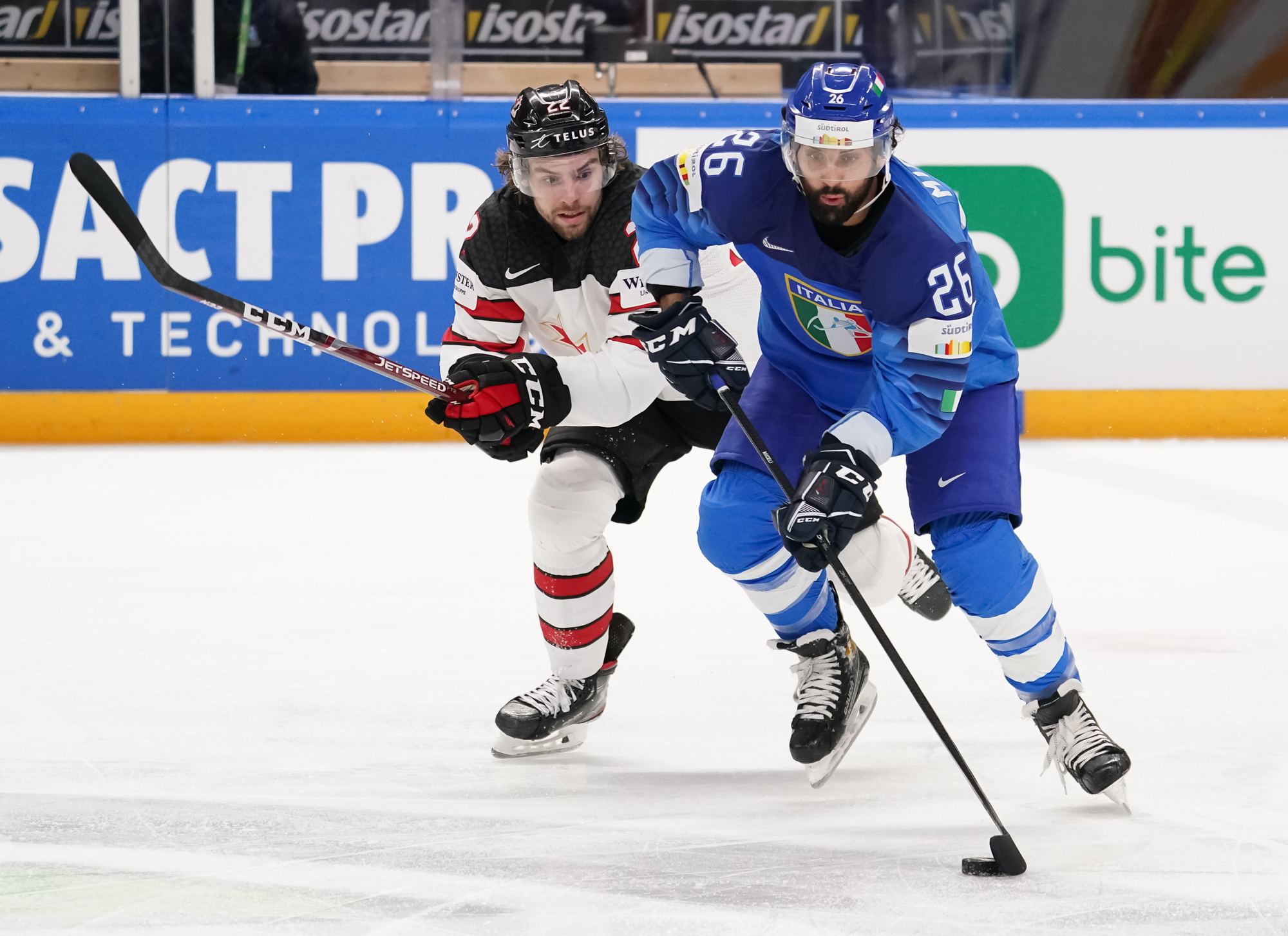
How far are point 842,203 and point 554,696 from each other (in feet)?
3.04

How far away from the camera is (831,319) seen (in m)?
2.37

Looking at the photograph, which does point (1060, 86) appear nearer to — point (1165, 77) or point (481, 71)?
point (1165, 77)

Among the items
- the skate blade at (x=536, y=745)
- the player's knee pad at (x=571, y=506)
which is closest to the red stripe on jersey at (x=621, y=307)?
the player's knee pad at (x=571, y=506)

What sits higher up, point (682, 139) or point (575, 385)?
point (575, 385)

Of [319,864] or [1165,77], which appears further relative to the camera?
[1165,77]

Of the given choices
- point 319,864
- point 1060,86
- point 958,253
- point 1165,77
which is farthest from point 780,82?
point 319,864

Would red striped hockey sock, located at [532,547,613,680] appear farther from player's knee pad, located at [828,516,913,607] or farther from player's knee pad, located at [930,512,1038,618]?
player's knee pad, located at [930,512,1038,618]

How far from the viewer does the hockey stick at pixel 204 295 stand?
2.38 m

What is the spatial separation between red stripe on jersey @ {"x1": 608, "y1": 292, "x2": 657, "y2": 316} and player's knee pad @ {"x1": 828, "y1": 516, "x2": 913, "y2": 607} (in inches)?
19.0

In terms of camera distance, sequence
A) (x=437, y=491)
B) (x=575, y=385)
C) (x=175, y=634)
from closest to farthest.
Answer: (x=575, y=385)
(x=175, y=634)
(x=437, y=491)

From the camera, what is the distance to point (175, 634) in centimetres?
326

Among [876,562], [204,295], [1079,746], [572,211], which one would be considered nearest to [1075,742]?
[1079,746]

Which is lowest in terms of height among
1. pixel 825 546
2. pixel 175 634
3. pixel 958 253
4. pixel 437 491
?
pixel 437 491

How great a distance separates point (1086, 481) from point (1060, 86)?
83.1 inches
